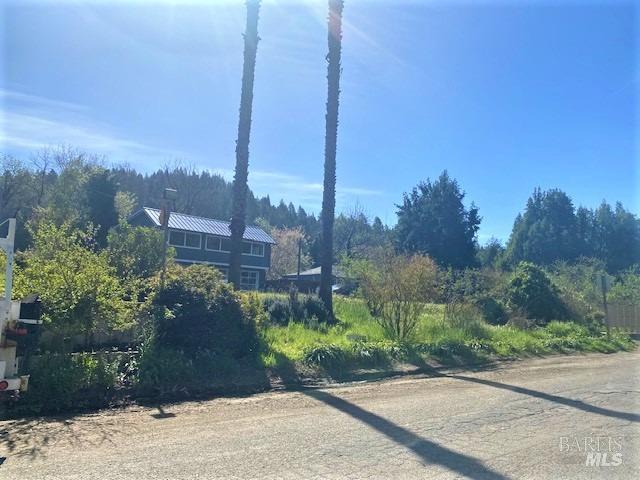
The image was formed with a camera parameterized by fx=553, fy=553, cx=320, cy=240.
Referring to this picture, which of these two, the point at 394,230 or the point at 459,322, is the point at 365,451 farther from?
the point at 394,230

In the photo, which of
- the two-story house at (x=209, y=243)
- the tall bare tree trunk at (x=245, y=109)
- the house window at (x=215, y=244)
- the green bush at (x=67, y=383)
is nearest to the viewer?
the green bush at (x=67, y=383)

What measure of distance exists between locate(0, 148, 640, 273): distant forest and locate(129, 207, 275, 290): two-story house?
3.32 meters

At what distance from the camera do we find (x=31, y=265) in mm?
9352

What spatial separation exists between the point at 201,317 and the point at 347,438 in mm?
5063

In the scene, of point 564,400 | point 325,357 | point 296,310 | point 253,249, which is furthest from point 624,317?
point 253,249

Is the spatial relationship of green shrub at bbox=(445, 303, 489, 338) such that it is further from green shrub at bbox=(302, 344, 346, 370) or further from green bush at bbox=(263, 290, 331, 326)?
green shrub at bbox=(302, 344, 346, 370)

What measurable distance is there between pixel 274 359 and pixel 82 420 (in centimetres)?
460

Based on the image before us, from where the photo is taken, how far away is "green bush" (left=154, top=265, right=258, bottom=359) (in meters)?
10.4

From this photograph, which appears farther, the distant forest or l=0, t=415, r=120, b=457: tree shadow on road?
the distant forest

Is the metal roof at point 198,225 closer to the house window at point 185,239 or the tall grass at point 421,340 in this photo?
the house window at point 185,239

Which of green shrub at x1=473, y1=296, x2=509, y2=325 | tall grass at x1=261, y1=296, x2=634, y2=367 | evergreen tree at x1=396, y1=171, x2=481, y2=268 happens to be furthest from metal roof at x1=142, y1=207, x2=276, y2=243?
tall grass at x1=261, y1=296, x2=634, y2=367

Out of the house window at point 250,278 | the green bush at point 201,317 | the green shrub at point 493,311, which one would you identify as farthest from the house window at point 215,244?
the green bush at point 201,317

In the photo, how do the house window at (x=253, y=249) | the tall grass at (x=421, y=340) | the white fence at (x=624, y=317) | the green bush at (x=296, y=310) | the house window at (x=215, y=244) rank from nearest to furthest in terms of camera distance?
the tall grass at (x=421, y=340) < the green bush at (x=296, y=310) < the white fence at (x=624, y=317) < the house window at (x=215, y=244) < the house window at (x=253, y=249)

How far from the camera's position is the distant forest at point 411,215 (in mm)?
40591
